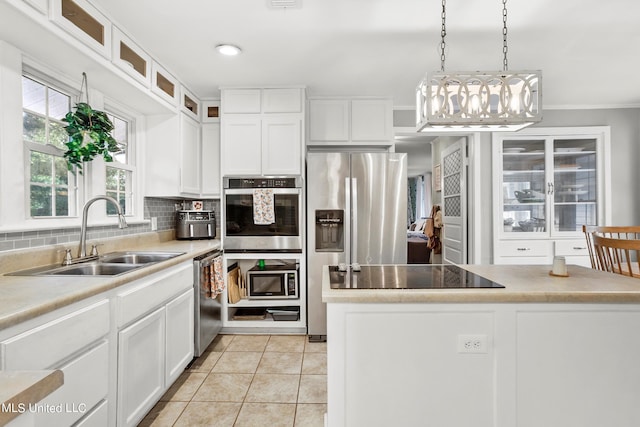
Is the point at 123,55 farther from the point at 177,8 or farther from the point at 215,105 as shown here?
the point at 215,105

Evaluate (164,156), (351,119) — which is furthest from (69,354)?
(351,119)

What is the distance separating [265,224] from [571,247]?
3488mm

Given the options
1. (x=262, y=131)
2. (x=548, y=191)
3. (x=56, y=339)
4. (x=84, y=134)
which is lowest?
(x=56, y=339)

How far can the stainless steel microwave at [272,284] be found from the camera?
335cm

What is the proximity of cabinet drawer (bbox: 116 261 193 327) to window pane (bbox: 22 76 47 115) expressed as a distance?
3.95 feet

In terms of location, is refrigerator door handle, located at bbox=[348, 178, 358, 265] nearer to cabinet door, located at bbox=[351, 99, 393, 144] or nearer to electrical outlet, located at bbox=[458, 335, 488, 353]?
cabinet door, located at bbox=[351, 99, 393, 144]

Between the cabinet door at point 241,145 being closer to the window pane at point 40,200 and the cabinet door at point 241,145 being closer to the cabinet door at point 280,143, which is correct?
the cabinet door at point 280,143

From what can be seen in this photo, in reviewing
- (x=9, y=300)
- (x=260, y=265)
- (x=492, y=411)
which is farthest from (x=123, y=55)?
(x=492, y=411)

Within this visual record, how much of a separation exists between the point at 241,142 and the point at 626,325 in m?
3.06

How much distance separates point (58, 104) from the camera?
221cm

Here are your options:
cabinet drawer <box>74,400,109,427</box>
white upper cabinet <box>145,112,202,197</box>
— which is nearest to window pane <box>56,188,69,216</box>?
white upper cabinet <box>145,112,202,197</box>

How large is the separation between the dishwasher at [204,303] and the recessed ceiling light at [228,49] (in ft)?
5.29

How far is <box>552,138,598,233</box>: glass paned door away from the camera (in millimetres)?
3998

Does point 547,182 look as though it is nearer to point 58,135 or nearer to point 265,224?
point 265,224
